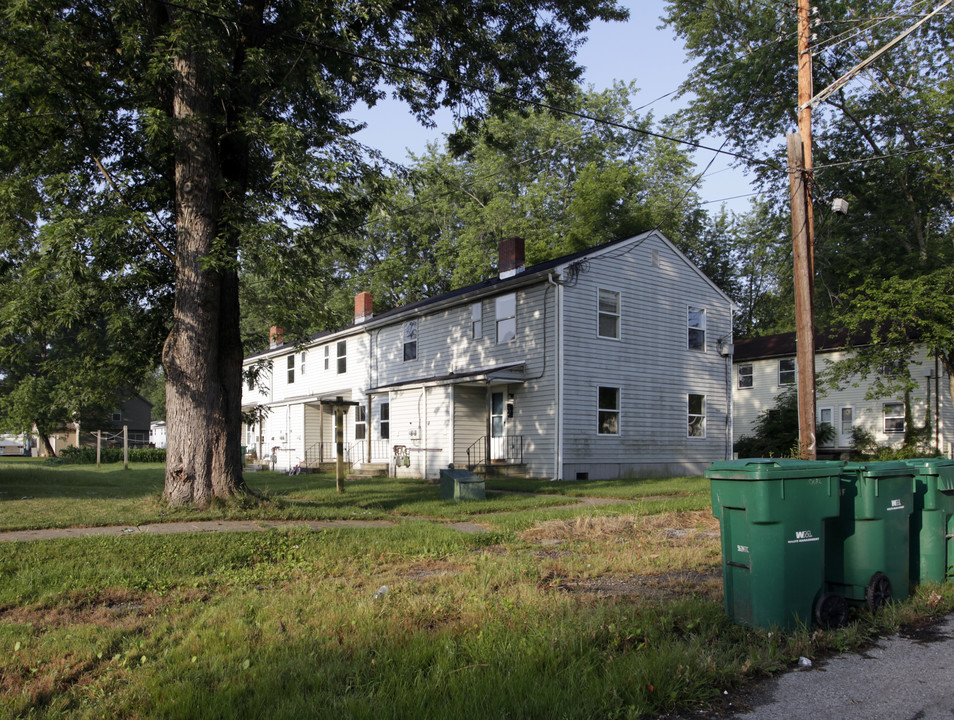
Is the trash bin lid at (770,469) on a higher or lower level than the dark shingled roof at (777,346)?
lower

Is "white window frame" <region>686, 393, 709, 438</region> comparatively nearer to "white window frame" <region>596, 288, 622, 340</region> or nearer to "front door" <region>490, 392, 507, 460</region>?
"white window frame" <region>596, 288, 622, 340</region>

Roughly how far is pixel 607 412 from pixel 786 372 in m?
15.8

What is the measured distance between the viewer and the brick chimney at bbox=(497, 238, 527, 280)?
22.7 metres

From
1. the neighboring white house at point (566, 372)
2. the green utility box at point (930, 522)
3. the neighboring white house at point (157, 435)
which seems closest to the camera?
the green utility box at point (930, 522)

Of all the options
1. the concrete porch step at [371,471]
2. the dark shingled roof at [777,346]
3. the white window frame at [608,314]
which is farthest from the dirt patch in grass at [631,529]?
the dark shingled roof at [777,346]

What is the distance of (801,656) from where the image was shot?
A: 5.05m

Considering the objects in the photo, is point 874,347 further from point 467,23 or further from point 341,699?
point 341,699

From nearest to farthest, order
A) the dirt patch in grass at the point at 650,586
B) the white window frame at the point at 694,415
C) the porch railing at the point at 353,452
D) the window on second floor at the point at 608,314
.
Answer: the dirt patch in grass at the point at 650,586, the window on second floor at the point at 608,314, the white window frame at the point at 694,415, the porch railing at the point at 353,452

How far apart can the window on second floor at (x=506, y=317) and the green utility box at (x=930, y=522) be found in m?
14.8

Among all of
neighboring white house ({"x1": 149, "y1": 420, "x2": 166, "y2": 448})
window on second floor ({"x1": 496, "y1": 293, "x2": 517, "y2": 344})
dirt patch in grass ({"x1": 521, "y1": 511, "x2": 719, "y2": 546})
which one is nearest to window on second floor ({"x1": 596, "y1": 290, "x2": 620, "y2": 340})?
window on second floor ({"x1": 496, "y1": 293, "x2": 517, "y2": 344})

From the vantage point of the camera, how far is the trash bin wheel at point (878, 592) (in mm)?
5984

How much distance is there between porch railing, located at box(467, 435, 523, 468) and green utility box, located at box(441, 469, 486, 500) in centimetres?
592

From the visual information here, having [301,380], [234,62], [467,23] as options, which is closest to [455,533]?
[234,62]

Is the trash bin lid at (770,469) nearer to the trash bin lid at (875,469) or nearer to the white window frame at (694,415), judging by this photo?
the trash bin lid at (875,469)
